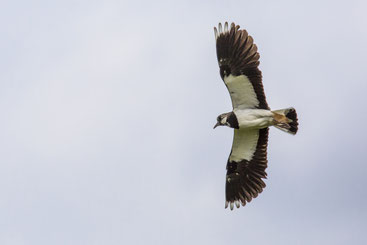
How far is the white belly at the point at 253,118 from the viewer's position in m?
20.3

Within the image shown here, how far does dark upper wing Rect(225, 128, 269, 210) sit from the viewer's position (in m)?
21.3

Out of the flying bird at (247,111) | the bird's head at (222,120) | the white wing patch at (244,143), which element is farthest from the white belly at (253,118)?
the white wing patch at (244,143)

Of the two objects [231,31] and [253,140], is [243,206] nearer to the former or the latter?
[253,140]

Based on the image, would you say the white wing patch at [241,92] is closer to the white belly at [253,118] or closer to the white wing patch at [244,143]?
the white belly at [253,118]

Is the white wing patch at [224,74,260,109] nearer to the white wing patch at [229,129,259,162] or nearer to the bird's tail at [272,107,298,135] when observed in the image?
the bird's tail at [272,107,298,135]

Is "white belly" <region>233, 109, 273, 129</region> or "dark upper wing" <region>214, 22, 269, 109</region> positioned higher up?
"dark upper wing" <region>214, 22, 269, 109</region>

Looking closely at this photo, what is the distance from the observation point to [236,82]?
2019cm

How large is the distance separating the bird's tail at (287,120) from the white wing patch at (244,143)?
89 centimetres

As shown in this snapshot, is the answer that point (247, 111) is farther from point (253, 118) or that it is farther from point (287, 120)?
point (287, 120)

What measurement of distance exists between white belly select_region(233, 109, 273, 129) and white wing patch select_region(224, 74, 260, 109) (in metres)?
0.19

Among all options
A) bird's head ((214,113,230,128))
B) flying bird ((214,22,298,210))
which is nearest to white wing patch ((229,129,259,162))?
flying bird ((214,22,298,210))

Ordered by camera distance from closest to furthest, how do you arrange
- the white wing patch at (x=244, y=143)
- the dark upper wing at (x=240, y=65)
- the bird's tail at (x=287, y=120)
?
the dark upper wing at (x=240, y=65) < the bird's tail at (x=287, y=120) < the white wing patch at (x=244, y=143)

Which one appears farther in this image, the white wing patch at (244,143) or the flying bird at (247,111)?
the white wing patch at (244,143)

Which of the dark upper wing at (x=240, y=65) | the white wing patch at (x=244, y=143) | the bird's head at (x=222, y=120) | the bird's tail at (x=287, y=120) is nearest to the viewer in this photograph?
the dark upper wing at (x=240, y=65)
